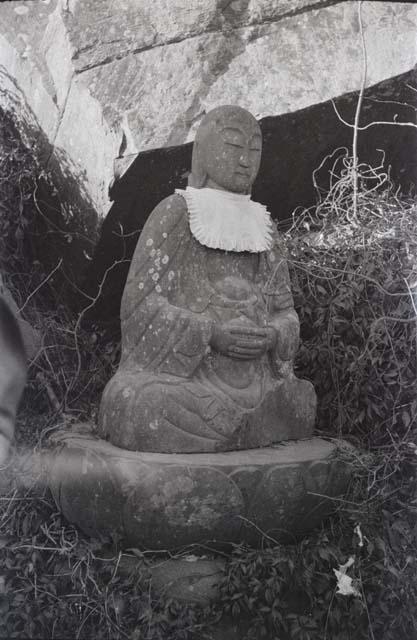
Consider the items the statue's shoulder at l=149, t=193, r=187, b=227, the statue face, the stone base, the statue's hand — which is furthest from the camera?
the statue face

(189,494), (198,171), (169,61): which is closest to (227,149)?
(198,171)

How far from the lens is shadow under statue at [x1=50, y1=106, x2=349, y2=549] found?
9.65 ft

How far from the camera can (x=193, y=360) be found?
3.28m

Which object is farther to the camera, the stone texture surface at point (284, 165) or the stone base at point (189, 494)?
the stone texture surface at point (284, 165)

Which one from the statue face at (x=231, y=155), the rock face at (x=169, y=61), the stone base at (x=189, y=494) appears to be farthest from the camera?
the rock face at (x=169, y=61)

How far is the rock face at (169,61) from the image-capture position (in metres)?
4.30

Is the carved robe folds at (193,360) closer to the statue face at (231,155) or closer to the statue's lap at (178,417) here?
the statue's lap at (178,417)

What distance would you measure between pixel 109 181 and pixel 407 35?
6.55 ft

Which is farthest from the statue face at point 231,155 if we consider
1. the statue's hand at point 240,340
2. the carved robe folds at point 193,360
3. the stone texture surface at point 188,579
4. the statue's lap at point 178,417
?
the stone texture surface at point 188,579

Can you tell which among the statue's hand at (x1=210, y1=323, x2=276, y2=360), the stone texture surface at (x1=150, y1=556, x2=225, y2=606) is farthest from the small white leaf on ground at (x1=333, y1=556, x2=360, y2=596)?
the statue's hand at (x1=210, y1=323, x2=276, y2=360)

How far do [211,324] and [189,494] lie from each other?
768 millimetres

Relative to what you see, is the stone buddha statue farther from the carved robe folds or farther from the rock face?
the rock face

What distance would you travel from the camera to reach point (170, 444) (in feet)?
10.2

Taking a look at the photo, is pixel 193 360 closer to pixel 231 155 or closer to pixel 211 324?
pixel 211 324
